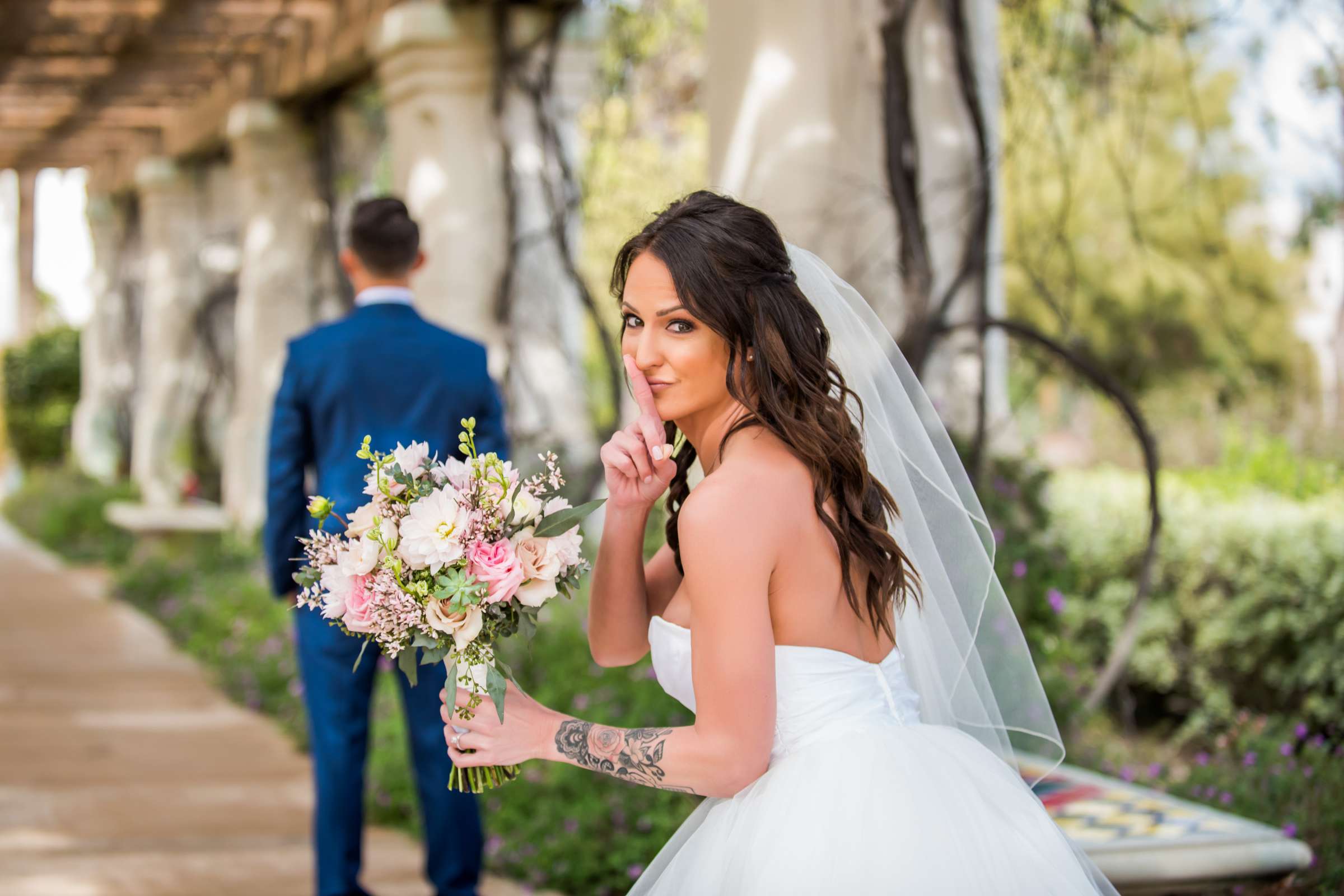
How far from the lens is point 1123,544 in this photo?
6.21 meters

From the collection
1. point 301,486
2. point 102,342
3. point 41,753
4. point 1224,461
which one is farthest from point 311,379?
point 102,342

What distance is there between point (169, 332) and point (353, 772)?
10288 mm

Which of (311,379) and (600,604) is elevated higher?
(311,379)

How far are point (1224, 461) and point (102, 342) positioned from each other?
13.8 m

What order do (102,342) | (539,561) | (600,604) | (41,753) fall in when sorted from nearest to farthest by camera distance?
(539,561), (600,604), (41,753), (102,342)

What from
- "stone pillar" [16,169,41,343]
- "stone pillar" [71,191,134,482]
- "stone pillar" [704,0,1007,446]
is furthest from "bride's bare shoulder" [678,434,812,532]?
"stone pillar" [16,169,41,343]

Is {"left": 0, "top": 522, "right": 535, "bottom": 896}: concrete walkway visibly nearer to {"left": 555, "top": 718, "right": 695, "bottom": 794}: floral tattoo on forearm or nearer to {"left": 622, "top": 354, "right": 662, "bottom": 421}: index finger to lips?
{"left": 555, "top": 718, "right": 695, "bottom": 794}: floral tattoo on forearm

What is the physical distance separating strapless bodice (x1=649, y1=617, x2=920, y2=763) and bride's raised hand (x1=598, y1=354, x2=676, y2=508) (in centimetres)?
21

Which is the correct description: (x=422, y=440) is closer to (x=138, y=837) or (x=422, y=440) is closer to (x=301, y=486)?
(x=301, y=486)

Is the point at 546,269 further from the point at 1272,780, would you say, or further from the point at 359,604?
the point at 359,604

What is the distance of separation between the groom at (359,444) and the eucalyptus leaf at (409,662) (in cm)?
182

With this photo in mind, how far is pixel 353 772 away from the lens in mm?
3859

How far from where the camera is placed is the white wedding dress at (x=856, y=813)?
6.21ft

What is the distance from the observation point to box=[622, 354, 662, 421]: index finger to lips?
6.45 feet
